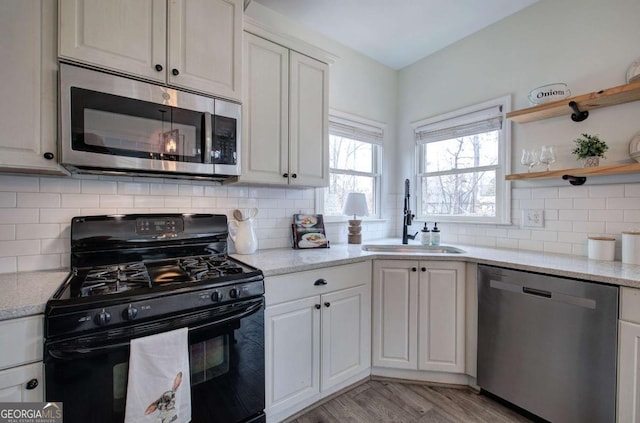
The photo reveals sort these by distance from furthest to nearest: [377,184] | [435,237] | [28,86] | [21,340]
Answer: [377,184] < [435,237] < [28,86] < [21,340]

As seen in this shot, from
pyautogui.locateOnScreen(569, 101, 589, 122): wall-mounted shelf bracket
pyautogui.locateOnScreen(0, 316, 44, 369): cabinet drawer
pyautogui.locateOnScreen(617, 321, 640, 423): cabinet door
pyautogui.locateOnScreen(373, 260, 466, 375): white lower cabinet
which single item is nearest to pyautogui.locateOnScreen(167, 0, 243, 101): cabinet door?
pyautogui.locateOnScreen(0, 316, 44, 369): cabinet drawer

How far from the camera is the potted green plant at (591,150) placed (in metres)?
1.82

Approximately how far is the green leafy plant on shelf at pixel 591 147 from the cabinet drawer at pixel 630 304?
930 millimetres

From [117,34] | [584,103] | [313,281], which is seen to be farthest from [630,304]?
[117,34]

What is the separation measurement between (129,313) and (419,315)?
1.72 metres

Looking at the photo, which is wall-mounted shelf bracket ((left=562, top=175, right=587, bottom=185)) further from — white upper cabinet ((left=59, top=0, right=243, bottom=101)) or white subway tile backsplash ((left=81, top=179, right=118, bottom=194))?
white subway tile backsplash ((left=81, top=179, right=118, bottom=194))

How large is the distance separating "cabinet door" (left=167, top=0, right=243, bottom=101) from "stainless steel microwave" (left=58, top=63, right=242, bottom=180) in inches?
3.3

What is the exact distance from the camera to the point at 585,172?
1.81m

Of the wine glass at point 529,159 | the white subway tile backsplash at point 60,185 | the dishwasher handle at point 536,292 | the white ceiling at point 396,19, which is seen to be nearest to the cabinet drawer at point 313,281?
the dishwasher handle at point 536,292

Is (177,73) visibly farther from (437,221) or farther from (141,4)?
(437,221)

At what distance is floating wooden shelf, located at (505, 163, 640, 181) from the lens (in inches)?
65.2

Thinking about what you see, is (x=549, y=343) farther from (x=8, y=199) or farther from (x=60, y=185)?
(x=8, y=199)

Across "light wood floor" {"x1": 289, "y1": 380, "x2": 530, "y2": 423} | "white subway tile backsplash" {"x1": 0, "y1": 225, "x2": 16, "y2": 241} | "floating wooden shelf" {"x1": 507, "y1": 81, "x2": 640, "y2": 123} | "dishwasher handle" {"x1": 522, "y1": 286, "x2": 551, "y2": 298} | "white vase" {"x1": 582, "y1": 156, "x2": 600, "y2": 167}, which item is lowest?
"light wood floor" {"x1": 289, "y1": 380, "x2": 530, "y2": 423}

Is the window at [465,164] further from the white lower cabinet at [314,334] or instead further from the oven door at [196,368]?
the oven door at [196,368]
